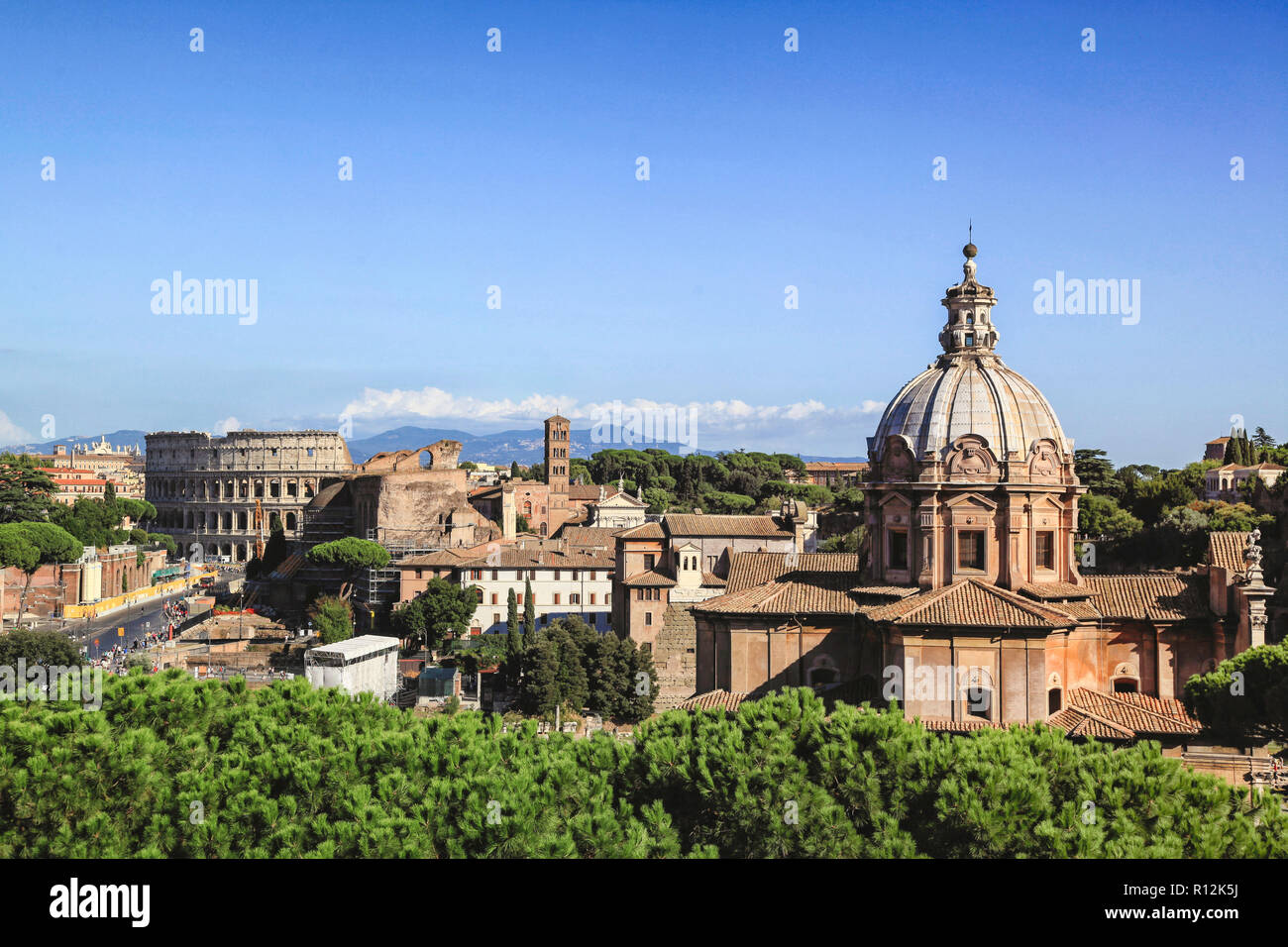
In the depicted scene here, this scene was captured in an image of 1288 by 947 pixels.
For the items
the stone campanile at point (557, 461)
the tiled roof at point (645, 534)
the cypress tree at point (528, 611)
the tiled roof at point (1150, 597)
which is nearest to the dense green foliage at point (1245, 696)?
the tiled roof at point (1150, 597)

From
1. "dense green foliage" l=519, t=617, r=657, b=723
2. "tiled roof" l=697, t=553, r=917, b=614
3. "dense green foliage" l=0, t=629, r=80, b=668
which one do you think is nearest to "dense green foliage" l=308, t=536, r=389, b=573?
"dense green foliage" l=0, t=629, r=80, b=668

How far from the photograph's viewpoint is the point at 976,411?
26.9 m

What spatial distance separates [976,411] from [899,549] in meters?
3.94

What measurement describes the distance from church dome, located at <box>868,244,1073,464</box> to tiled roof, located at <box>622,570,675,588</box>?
19.1 metres

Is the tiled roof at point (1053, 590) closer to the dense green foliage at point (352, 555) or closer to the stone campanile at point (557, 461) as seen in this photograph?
the dense green foliage at point (352, 555)

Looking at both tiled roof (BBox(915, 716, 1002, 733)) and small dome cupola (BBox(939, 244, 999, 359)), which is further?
small dome cupola (BBox(939, 244, 999, 359))

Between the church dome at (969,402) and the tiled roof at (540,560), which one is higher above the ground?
the church dome at (969,402)

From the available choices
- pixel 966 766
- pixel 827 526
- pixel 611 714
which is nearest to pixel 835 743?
pixel 966 766

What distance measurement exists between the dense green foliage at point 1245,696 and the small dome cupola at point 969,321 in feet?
32.1

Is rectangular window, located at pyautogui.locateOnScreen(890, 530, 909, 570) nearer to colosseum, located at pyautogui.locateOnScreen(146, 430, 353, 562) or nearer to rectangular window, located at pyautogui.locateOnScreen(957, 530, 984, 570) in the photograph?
rectangular window, located at pyautogui.locateOnScreen(957, 530, 984, 570)

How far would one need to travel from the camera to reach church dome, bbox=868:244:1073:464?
2675 cm

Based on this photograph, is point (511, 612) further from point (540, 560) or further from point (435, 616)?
point (540, 560)

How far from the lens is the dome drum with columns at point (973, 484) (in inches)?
1037

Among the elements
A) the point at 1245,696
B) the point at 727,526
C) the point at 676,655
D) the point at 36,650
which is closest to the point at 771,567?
the point at 1245,696
